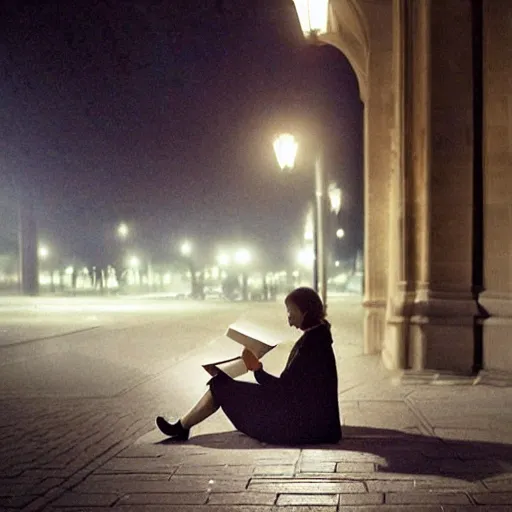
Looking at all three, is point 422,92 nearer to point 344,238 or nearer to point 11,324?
point 11,324

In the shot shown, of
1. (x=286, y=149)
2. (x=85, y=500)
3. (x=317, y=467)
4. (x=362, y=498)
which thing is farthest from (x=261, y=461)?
(x=286, y=149)

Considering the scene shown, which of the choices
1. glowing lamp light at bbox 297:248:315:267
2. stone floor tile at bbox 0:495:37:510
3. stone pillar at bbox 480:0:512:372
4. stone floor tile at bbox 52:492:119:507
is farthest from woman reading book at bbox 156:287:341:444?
glowing lamp light at bbox 297:248:315:267

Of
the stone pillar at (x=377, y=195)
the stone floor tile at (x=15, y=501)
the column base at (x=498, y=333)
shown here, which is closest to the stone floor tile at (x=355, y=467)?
the stone floor tile at (x=15, y=501)

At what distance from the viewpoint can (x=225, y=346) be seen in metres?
15.7

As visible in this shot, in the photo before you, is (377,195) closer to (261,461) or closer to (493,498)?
(261,461)

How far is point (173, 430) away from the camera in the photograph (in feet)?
20.9

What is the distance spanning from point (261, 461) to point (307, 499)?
1002mm

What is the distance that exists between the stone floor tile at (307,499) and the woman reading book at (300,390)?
4.47 ft

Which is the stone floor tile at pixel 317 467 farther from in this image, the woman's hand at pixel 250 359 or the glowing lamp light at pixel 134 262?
the glowing lamp light at pixel 134 262

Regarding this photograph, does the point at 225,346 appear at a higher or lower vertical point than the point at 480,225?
lower

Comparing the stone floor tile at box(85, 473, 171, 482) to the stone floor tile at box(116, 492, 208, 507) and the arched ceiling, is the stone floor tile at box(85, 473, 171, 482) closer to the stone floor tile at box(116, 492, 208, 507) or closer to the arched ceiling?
the stone floor tile at box(116, 492, 208, 507)

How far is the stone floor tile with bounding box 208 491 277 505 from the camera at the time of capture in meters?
4.49

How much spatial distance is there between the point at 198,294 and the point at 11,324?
101 feet

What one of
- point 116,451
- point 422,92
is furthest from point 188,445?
point 422,92
